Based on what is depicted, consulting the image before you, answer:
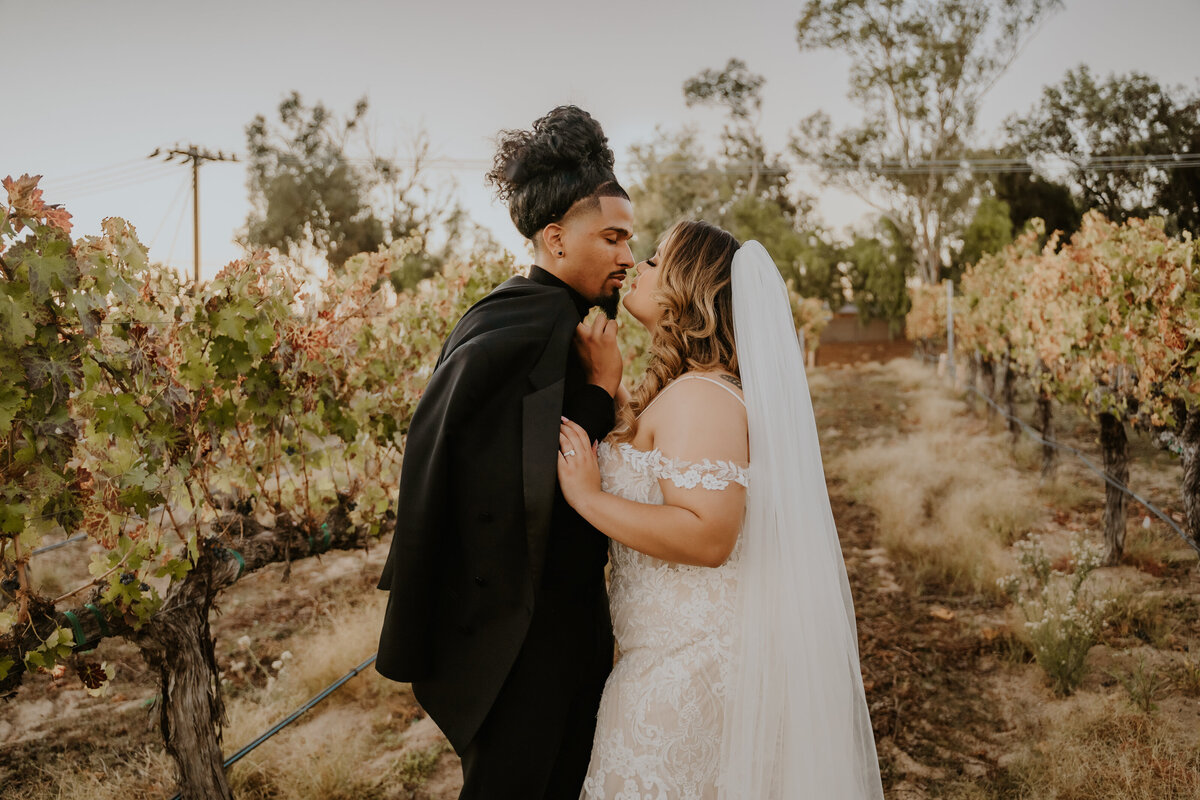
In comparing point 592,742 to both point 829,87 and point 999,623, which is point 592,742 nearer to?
point 999,623

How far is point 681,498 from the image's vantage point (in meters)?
1.94

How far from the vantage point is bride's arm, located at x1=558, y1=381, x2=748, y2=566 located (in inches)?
73.6

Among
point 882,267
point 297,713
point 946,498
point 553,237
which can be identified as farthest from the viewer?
point 882,267

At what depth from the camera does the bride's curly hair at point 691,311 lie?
2.22 m

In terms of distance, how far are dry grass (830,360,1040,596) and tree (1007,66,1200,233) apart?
1905 cm

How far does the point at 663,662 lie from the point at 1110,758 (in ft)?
9.40

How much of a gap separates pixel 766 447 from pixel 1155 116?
33393 mm

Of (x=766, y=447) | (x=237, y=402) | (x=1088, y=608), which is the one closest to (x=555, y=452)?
(x=766, y=447)

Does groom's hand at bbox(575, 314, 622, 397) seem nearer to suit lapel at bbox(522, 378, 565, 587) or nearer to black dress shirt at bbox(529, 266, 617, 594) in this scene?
black dress shirt at bbox(529, 266, 617, 594)

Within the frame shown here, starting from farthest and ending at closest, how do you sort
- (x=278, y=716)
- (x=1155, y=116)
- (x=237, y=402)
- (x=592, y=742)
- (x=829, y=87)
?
(x=829, y=87) → (x=1155, y=116) → (x=278, y=716) → (x=237, y=402) → (x=592, y=742)

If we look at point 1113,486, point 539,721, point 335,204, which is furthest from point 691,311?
point 335,204

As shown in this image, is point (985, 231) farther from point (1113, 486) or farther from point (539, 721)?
point (539, 721)

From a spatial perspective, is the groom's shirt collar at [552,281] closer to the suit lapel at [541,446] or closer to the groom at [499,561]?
the groom at [499,561]

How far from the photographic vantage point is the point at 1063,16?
28.1 m
